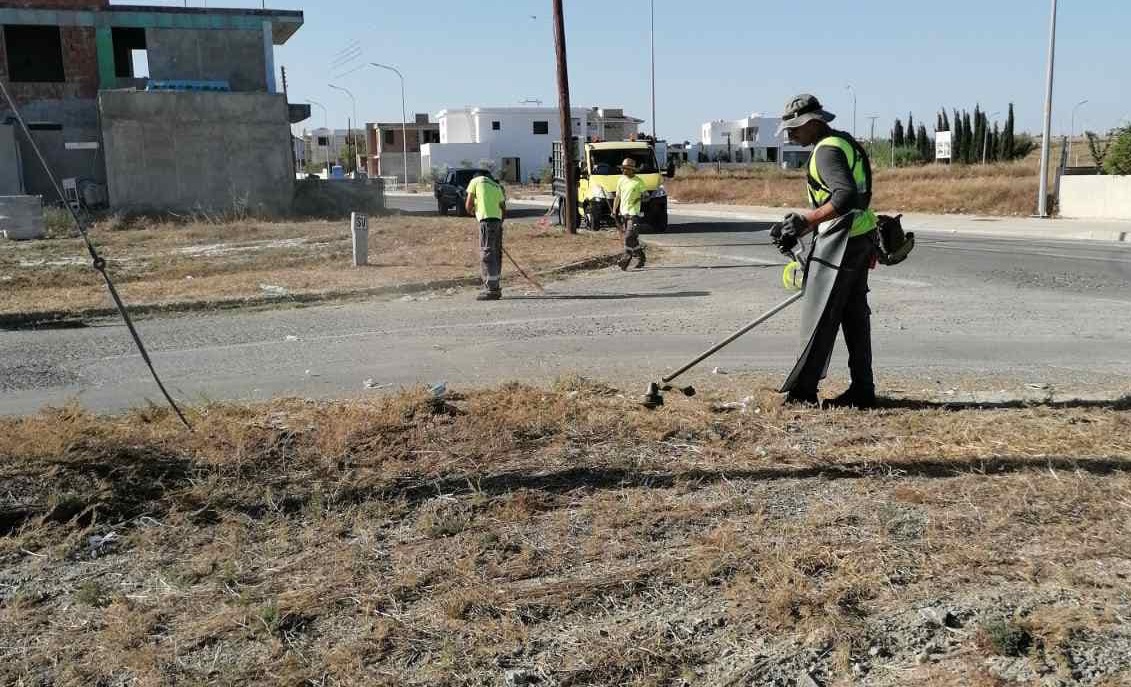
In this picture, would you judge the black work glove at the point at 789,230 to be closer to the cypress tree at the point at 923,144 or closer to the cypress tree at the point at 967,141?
the cypress tree at the point at 967,141

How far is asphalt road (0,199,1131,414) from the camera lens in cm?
749

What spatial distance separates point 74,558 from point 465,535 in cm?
158

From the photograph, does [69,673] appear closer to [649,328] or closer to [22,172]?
[649,328]

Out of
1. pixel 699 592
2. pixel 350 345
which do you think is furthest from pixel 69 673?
pixel 350 345

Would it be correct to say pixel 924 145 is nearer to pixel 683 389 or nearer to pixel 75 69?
pixel 75 69

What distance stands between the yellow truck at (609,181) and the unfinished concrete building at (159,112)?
1233cm

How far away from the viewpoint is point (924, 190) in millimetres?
33188

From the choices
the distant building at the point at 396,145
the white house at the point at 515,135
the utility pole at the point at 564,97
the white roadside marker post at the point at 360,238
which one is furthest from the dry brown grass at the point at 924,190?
the distant building at the point at 396,145


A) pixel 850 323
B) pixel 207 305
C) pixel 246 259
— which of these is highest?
pixel 850 323

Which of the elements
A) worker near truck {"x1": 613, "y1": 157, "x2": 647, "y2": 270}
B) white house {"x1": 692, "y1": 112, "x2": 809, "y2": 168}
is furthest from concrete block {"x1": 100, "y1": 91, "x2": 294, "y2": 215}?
white house {"x1": 692, "y1": 112, "x2": 809, "y2": 168}

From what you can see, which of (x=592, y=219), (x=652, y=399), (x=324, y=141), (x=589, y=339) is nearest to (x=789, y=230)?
(x=652, y=399)

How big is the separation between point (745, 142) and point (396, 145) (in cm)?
3724

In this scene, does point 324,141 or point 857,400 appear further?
point 324,141

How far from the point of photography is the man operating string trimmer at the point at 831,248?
557 cm
